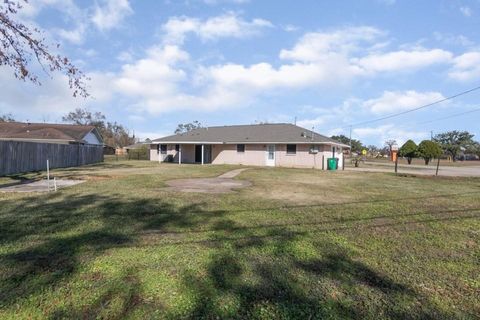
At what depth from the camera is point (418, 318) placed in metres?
2.92

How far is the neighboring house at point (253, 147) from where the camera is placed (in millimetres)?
26438

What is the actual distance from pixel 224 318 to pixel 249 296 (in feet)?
1.55

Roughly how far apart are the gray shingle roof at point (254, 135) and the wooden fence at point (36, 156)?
8905mm

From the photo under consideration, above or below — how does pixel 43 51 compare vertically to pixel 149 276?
above

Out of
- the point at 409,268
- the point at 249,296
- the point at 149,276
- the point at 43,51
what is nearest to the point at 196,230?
the point at 149,276

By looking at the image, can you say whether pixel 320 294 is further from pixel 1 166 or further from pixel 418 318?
pixel 1 166

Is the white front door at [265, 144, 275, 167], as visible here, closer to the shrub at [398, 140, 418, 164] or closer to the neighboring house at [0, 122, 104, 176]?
the neighboring house at [0, 122, 104, 176]

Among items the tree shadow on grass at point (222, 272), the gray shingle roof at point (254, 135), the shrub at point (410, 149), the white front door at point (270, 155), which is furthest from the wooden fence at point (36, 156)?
the shrub at point (410, 149)

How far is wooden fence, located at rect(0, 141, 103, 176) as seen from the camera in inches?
649

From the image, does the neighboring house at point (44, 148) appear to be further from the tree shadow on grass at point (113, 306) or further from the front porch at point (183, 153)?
the tree shadow on grass at point (113, 306)

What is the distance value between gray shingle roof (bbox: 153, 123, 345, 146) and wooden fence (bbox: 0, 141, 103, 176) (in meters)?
8.91

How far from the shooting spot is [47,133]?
34219mm

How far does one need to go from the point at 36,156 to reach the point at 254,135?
56.2 feet

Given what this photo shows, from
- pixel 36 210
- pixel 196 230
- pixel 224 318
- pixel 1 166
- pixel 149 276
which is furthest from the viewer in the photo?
pixel 1 166
